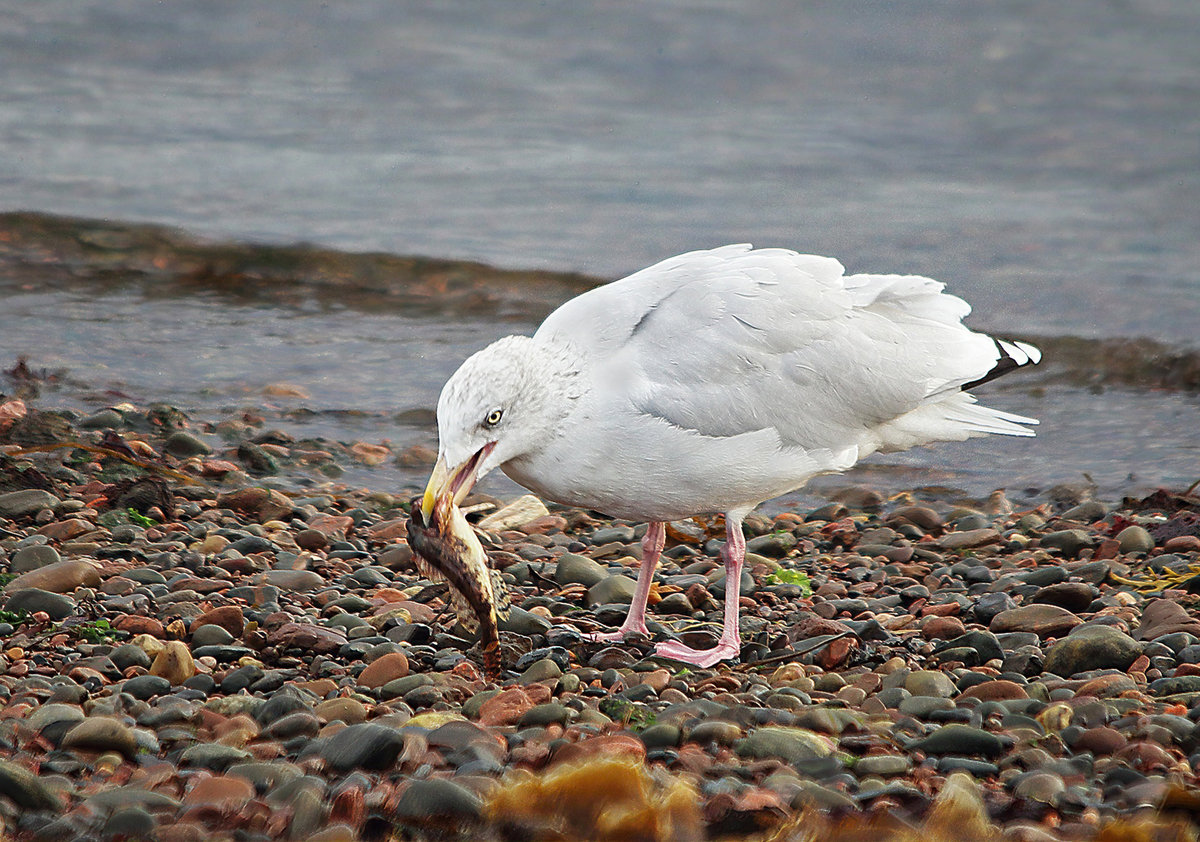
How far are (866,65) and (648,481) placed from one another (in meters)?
13.7

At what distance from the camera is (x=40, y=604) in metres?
5.09

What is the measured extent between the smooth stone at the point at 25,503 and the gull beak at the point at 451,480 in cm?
276

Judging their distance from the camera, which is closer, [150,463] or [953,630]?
[953,630]

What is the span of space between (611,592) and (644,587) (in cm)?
29

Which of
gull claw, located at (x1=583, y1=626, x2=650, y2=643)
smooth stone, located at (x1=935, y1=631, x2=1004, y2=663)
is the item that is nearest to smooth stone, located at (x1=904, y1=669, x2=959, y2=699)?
smooth stone, located at (x1=935, y1=631, x2=1004, y2=663)

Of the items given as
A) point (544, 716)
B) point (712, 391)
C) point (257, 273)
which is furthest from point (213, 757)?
point (257, 273)

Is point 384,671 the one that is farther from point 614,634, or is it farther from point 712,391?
point 712,391

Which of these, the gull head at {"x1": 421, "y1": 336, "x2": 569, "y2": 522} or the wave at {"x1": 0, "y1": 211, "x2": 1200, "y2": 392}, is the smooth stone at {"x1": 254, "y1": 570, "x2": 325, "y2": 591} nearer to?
the gull head at {"x1": 421, "y1": 336, "x2": 569, "y2": 522}

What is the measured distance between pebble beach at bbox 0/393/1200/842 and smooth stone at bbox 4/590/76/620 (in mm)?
13

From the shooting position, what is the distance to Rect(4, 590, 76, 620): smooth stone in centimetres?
507

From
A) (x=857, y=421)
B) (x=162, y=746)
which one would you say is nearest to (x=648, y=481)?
(x=857, y=421)

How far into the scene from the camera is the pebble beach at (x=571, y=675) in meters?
3.49

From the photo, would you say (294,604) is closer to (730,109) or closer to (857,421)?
(857,421)

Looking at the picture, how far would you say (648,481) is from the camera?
16.4 feet
